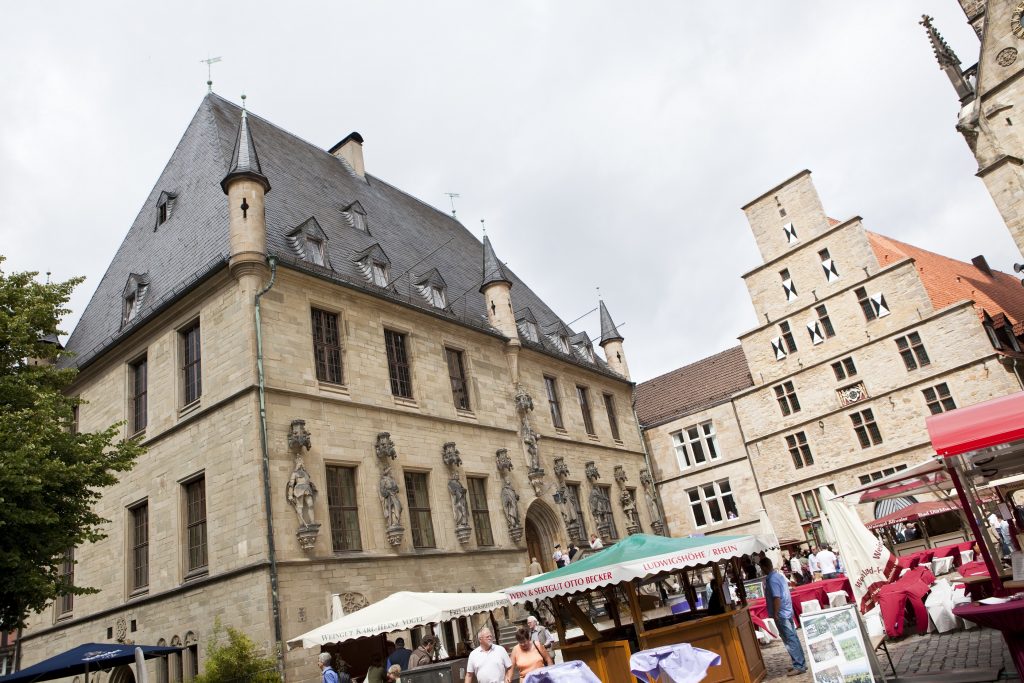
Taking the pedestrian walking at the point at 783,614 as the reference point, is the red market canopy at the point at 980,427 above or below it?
above

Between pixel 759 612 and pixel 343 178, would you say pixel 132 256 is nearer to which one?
pixel 343 178

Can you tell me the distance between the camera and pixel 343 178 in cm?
2520

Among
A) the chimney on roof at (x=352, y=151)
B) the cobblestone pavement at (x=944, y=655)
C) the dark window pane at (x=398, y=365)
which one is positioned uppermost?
the chimney on roof at (x=352, y=151)

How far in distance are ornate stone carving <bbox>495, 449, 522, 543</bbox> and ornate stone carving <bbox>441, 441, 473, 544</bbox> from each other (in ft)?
5.54

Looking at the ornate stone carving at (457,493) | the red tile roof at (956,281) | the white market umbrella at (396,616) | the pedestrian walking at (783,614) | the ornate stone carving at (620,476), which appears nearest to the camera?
the pedestrian walking at (783,614)

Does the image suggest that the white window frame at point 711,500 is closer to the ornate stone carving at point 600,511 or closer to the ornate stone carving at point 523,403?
the ornate stone carving at point 600,511

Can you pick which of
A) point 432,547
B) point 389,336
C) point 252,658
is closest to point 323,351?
point 389,336

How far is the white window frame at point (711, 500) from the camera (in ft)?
91.6

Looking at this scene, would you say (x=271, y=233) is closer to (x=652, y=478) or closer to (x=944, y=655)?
(x=944, y=655)

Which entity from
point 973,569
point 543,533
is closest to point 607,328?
point 543,533

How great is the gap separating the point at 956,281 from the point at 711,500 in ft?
44.3

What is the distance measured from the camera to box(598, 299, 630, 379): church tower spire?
29.5 m

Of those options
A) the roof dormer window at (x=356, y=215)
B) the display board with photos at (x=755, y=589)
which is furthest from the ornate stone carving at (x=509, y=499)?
the roof dormer window at (x=356, y=215)

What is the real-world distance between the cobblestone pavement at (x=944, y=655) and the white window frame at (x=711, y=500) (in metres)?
17.3
